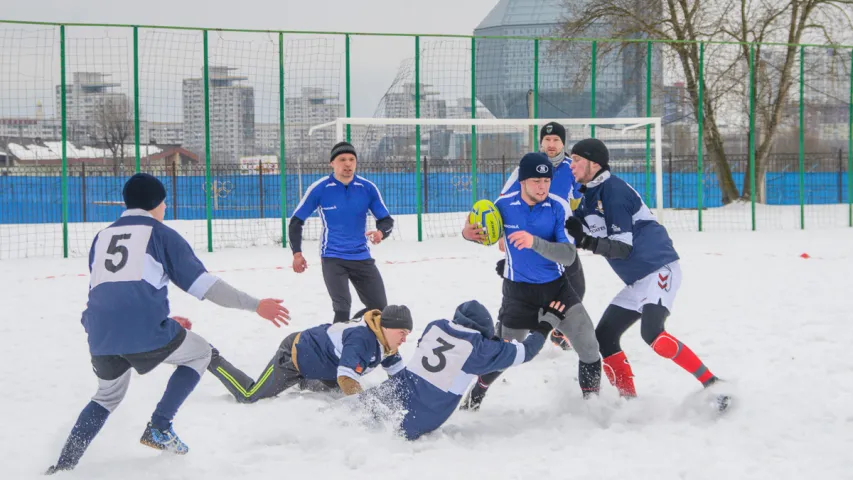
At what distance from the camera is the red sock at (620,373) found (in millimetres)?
5258

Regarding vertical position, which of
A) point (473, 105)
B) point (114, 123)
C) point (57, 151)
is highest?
point (473, 105)

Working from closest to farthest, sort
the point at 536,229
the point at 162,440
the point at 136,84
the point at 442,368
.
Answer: the point at 162,440 → the point at 442,368 → the point at 536,229 → the point at 136,84

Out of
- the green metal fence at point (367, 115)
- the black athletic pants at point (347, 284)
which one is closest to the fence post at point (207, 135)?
the green metal fence at point (367, 115)

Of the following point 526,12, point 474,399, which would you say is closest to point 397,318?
point 474,399

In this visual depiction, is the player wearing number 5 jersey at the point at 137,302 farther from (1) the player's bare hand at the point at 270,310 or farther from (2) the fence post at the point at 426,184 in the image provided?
(2) the fence post at the point at 426,184

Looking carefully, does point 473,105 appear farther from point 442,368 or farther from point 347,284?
point 442,368

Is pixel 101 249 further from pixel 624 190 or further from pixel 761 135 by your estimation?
pixel 761 135

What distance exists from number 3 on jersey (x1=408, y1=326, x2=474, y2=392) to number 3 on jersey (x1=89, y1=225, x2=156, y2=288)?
1.50 meters

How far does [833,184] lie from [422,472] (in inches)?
1118

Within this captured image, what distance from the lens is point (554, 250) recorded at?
4980 millimetres

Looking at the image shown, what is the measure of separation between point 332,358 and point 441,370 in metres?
1.04

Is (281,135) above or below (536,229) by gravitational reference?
above

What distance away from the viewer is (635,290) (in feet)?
17.3

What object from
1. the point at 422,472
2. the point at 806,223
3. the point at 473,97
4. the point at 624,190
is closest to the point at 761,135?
the point at 806,223
